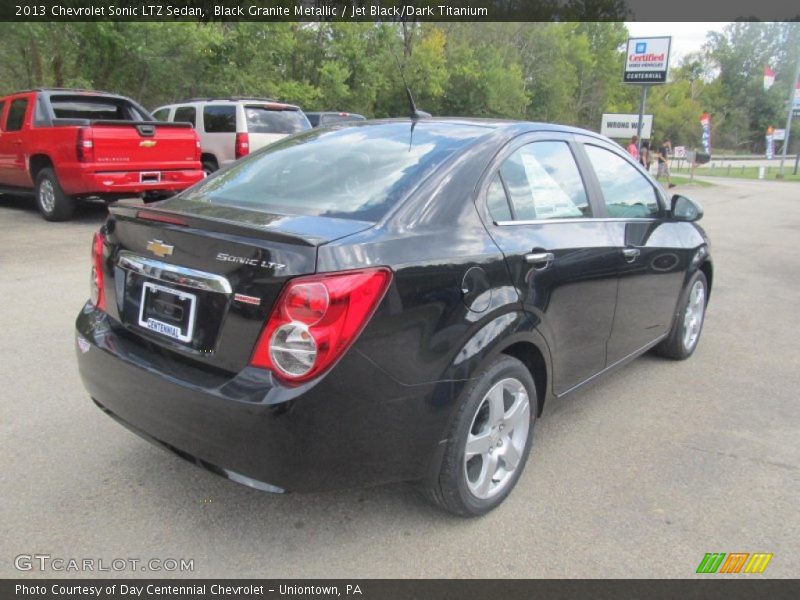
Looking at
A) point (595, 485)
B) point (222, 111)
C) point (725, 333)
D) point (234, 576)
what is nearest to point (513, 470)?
point (595, 485)

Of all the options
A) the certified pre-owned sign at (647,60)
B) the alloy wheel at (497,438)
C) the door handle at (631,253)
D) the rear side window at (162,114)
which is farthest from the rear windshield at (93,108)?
the certified pre-owned sign at (647,60)

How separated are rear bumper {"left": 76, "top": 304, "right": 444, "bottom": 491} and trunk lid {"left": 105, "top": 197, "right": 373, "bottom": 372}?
10cm

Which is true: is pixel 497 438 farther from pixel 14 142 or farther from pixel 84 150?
pixel 14 142

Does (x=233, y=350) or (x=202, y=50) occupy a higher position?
(x=202, y=50)

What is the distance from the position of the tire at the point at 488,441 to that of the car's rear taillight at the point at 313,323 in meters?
0.62

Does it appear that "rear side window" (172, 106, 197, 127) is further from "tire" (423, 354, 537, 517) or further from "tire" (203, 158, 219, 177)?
"tire" (423, 354, 537, 517)

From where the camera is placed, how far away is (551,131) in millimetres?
3438

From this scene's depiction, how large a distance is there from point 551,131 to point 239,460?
2335 millimetres

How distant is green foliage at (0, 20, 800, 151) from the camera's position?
1794cm

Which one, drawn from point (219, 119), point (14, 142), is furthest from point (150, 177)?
point (219, 119)

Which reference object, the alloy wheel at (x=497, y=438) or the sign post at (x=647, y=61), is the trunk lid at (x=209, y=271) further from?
the sign post at (x=647, y=61)

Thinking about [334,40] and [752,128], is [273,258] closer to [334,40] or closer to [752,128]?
[334,40]

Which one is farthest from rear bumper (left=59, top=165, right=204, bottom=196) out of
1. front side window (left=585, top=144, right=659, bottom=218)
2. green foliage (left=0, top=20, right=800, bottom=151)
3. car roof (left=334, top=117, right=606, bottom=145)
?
front side window (left=585, top=144, right=659, bottom=218)

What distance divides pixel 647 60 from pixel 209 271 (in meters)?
25.4
